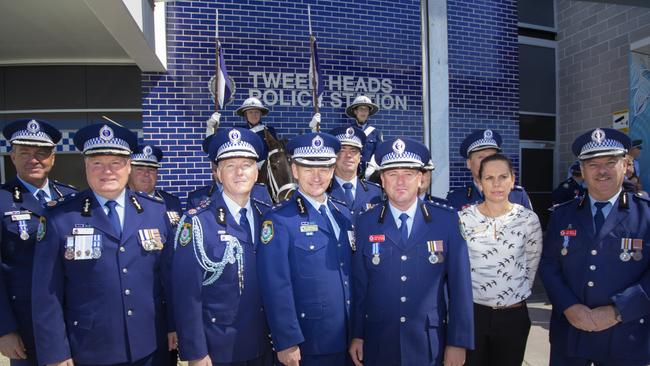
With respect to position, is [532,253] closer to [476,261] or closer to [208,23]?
[476,261]

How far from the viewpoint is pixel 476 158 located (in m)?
3.67

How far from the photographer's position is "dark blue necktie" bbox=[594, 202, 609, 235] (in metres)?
2.63

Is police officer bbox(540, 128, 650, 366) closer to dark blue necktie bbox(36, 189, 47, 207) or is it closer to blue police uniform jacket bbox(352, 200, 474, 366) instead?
blue police uniform jacket bbox(352, 200, 474, 366)

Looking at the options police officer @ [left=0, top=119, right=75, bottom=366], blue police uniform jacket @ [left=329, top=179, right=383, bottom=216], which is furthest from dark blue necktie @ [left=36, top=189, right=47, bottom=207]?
blue police uniform jacket @ [left=329, top=179, right=383, bottom=216]

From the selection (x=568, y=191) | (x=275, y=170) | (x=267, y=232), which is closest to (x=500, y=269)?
(x=267, y=232)

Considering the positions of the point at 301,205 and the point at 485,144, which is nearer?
the point at 301,205

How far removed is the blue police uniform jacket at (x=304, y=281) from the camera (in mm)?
2236

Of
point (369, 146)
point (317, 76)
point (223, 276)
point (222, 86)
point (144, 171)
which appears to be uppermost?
point (317, 76)

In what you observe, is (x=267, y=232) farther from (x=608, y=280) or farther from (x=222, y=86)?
(x=222, y=86)

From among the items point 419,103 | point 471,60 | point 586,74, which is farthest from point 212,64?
point 586,74

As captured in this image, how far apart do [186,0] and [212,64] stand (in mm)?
934

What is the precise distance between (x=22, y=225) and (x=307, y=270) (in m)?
1.96

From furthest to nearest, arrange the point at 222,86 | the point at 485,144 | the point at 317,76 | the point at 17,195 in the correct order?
the point at 317,76 → the point at 222,86 → the point at 485,144 → the point at 17,195

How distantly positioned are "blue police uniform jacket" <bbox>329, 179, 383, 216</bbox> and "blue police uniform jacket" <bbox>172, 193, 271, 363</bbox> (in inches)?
59.8
